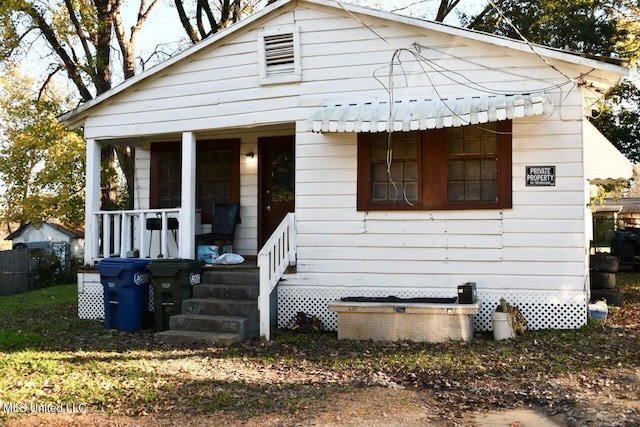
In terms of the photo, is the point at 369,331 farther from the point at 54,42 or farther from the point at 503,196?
the point at 54,42

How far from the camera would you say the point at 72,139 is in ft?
62.1

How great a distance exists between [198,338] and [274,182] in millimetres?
3624

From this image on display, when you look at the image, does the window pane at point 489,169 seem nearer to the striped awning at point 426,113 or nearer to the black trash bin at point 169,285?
the striped awning at point 426,113

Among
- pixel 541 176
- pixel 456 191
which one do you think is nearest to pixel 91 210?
pixel 456 191

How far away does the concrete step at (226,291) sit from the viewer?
315 inches

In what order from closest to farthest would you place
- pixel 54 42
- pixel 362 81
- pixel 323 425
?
pixel 323 425, pixel 362 81, pixel 54 42

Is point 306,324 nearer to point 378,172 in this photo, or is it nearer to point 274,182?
point 378,172

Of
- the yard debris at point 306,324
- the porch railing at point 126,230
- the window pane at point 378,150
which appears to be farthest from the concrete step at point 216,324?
the window pane at point 378,150

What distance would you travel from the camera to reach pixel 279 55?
8.62m

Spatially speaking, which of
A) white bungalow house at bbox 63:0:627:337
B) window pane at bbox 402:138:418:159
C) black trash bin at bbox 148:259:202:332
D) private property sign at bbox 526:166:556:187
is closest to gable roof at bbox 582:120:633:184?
white bungalow house at bbox 63:0:627:337

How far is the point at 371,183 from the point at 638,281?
379 inches

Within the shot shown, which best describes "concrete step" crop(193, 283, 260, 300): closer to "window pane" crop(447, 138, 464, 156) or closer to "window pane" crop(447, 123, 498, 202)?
"window pane" crop(447, 123, 498, 202)

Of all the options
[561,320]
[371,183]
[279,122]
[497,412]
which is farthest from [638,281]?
[497,412]

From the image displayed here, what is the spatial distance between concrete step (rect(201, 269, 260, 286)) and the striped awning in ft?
7.54
